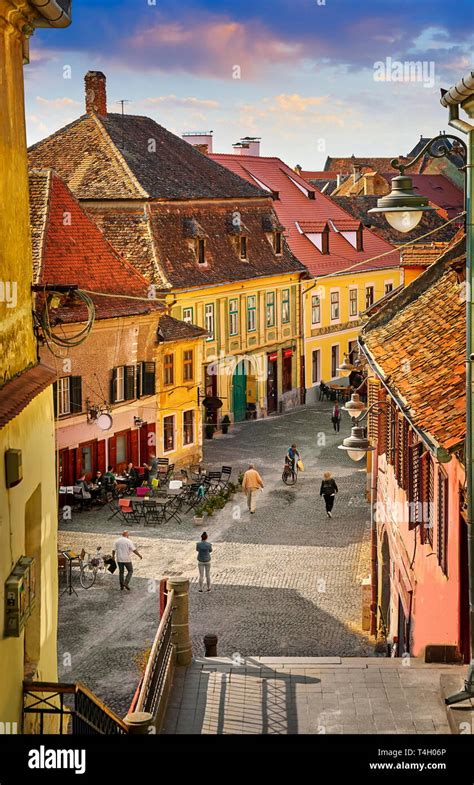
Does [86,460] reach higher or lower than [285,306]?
lower

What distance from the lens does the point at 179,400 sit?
3731 cm

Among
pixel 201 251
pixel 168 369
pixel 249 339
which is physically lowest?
pixel 168 369

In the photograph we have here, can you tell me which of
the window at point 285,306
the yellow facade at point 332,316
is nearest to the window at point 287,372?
the window at point 285,306

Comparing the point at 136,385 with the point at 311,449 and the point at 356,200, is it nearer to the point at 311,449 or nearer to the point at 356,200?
the point at 311,449

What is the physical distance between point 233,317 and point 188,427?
8.23 m

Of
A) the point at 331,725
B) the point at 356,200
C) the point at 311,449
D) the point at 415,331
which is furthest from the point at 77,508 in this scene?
the point at 356,200

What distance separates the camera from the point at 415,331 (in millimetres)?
17141

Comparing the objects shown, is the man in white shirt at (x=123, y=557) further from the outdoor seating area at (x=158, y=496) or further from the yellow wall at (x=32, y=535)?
the yellow wall at (x=32, y=535)

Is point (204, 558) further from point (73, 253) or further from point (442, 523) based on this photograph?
point (73, 253)

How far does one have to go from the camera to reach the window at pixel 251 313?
46.4 meters

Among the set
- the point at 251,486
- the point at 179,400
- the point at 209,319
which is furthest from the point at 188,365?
the point at 251,486

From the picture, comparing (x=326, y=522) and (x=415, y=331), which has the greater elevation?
(x=415, y=331)
